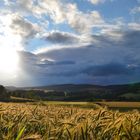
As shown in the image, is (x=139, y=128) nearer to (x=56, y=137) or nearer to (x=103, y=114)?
(x=56, y=137)

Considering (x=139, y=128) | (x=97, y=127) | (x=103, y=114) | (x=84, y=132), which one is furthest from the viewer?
(x=103, y=114)

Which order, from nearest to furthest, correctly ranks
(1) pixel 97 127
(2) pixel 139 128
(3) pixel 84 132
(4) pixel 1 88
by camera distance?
(3) pixel 84 132, (2) pixel 139 128, (1) pixel 97 127, (4) pixel 1 88

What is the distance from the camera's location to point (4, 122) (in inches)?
328

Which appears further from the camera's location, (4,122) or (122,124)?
(4,122)

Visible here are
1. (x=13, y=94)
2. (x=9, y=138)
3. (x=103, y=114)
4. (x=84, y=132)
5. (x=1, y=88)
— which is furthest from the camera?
(x=13, y=94)

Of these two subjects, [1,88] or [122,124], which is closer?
[122,124]

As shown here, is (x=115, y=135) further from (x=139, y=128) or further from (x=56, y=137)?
(x=56, y=137)

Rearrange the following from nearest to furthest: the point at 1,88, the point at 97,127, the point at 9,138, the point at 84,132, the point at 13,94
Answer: the point at 9,138
the point at 84,132
the point at 97,127
the point at 1,88
the point at 13,94

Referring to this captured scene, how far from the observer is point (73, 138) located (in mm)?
5844

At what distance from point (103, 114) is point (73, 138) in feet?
7.64

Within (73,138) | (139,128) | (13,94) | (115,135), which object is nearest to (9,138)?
(73,138)

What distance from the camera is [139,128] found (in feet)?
20.5

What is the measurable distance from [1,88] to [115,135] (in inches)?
3965

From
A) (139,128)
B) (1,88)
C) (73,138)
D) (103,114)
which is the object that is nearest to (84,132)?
(73,138)
